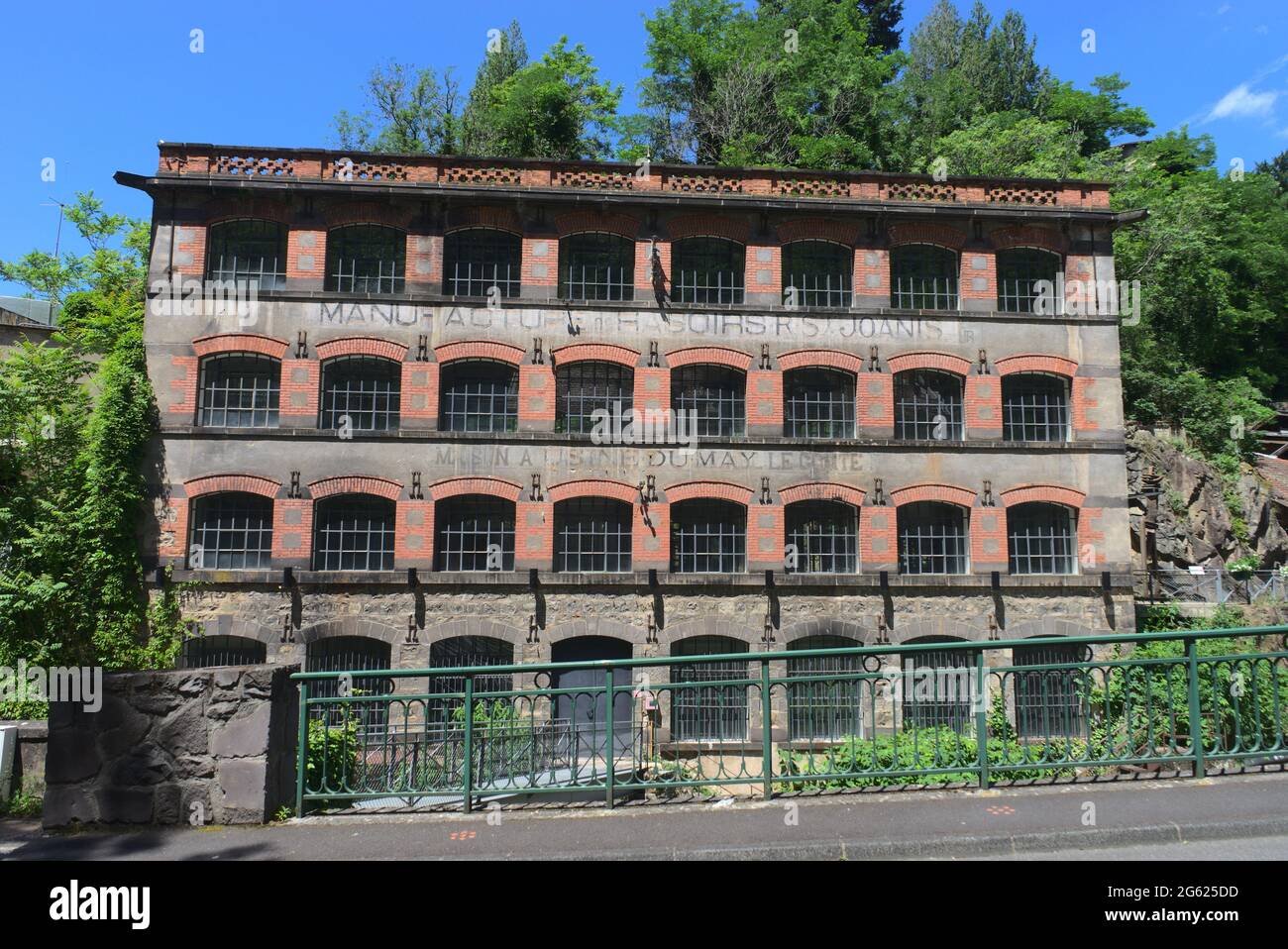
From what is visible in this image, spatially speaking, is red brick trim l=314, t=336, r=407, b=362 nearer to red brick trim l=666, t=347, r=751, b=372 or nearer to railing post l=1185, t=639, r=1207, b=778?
red brick trim l=666, t=347, r=751, b=372

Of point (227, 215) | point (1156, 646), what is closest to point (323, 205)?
point (227, 215)

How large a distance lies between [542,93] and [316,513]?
20082 mm

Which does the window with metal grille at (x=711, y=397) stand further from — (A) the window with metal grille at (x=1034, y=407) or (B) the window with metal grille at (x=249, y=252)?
(B) the window with metal grille at (x=249, y=252)

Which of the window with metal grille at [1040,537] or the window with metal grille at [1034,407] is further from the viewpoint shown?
the window with metal grille at [1034,407]

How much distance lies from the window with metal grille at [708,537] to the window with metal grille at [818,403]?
2.47m

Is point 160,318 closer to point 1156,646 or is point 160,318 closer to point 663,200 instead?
point 663,200

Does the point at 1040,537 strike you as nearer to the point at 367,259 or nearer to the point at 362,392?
the point at 362,392

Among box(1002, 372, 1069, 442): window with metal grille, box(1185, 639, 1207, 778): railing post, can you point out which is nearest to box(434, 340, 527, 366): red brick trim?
box(1002, 372, 1069, 442): window with metal grille

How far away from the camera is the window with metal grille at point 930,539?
20.2 meters

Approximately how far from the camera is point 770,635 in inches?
764

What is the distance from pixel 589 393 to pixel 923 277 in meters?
8.74

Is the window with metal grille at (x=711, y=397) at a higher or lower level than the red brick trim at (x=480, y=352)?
lower

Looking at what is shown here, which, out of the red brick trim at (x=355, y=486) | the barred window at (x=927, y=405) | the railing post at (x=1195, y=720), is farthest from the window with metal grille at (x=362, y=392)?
the railing post at (x=1195, y=720)

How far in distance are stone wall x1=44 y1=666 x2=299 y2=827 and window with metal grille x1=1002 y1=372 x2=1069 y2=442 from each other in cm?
1849
